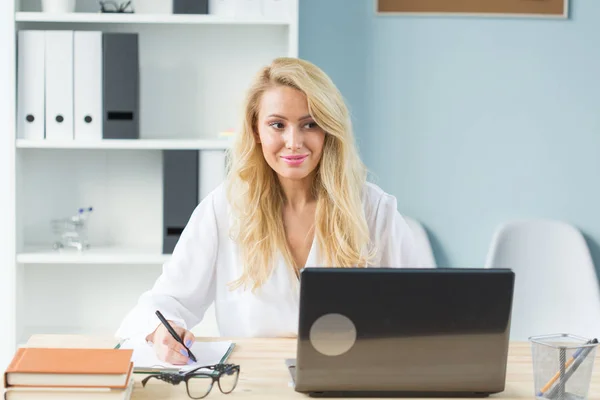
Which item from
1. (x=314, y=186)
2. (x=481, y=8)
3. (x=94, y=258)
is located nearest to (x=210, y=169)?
(x=94, y=258)

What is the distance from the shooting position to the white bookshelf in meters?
3.01

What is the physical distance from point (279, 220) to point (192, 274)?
261 millimetres

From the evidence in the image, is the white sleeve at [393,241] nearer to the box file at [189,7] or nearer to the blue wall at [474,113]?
the blue wall at [474,113]

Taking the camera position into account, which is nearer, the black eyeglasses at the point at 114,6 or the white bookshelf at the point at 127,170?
the black eyeglasses at the point at 114,6

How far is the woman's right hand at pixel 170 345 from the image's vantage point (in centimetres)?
159

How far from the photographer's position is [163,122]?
303cm

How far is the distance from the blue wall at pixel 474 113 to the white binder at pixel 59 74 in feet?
2.86

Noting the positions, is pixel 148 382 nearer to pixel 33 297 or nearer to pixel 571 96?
pixel 33 297

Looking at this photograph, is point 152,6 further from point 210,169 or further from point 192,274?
point 192,274

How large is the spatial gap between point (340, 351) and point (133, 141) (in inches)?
66.0

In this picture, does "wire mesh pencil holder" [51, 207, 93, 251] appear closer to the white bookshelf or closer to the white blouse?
the white bookshelf

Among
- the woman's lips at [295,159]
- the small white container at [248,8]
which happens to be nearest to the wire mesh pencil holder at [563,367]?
the woman's lips at [295,159]

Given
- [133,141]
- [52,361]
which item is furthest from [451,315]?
[133,141]

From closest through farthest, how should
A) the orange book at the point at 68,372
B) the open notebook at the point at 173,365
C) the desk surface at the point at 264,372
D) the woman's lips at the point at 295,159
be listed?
1. the orange book at the point at 68,372
2. the desk surface at the point at 264,372
3. the open notebook at the point at 173,365
4. the woman's lips at the point at 295,159
